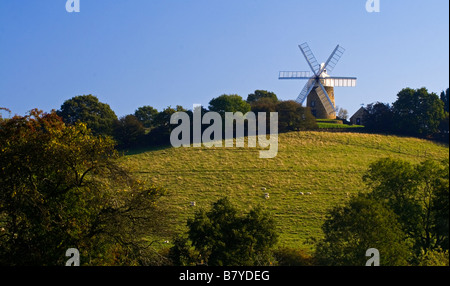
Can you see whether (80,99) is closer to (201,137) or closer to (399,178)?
(201,137)

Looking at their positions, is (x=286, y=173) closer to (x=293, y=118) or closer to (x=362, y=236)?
(x=293, y=118)

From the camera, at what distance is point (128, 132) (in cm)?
6344

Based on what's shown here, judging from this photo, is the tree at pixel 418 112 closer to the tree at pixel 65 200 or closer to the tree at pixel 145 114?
the tree at pixel 145 114

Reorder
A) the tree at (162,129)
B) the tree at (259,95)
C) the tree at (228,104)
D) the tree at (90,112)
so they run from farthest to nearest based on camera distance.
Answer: the tree at (259,95) → the tree at (228,104) → the tree at (90,112) → the tree at (162,129)

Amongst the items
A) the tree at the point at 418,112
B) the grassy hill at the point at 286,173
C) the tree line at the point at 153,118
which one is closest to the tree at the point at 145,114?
the tree line at the point at 153,118

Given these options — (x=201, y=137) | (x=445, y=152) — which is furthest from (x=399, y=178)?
(x=201, y=137)

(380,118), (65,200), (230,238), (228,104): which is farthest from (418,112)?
(65,200)

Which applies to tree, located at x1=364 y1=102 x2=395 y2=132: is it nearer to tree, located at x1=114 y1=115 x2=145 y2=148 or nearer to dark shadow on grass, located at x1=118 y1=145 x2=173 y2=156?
dark shadow on grass, located at x1=118 y1=145 x2=173 y2=156

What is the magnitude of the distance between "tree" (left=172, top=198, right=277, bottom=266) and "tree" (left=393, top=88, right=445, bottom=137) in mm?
44110

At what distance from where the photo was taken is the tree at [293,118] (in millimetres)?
66875

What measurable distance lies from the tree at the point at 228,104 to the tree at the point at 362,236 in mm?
44842
